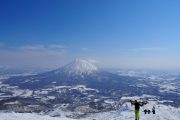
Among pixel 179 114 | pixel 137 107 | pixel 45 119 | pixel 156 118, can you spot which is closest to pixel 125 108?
pixel 179 114

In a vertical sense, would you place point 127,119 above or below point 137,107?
below

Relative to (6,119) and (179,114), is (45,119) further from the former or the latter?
(179,114)

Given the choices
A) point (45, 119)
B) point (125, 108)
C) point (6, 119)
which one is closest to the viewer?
point (6, 119)

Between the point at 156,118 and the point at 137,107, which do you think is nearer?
the point at 137,107

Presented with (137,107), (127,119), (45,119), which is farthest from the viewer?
(127,119)

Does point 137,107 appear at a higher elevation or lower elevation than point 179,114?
higher

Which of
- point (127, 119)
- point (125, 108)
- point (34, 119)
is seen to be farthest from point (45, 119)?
point (125, 108)

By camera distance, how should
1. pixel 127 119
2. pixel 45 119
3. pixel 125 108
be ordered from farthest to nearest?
1. pixel 125 108
2. pixel 127 119
3. pixel 45 119

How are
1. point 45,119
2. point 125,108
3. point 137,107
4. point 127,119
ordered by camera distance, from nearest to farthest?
point 137,107 → point 45,119 → point 127,119 → point 125,108

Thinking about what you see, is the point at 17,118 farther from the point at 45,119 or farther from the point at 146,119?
the point at 146,119
